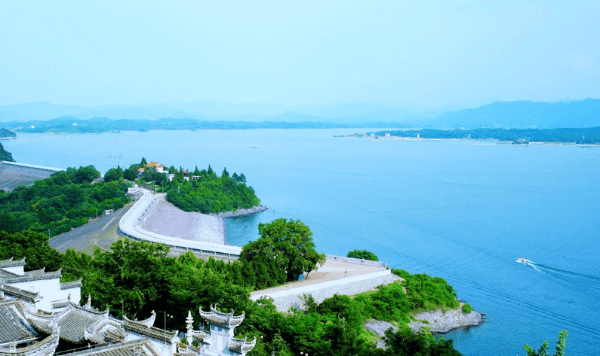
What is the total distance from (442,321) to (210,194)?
70.9ft

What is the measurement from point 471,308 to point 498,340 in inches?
79.5

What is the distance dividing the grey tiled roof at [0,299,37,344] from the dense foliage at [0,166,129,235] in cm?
1914

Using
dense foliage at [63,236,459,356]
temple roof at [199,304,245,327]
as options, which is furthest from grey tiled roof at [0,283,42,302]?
dense foliage at [63,236,459,356]

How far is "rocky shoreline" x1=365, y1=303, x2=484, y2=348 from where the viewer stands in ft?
53.4

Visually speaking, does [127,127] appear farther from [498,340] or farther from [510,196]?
[498,340]

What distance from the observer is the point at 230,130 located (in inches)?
7165

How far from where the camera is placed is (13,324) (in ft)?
19.7

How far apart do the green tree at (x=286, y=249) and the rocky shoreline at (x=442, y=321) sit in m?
2.53

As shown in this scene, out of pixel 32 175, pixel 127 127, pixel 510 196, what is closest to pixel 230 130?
pixel 127 127

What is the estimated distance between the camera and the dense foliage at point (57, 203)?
27.1 metres

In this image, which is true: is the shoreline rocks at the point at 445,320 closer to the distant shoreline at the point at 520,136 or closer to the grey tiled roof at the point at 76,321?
the grey tiled roof at the point at 76,321

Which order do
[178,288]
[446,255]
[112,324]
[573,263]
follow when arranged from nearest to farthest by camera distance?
[112,324], [178,288], [573,263], [446,255]

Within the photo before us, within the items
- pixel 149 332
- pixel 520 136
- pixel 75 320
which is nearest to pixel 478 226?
pixel 75 320

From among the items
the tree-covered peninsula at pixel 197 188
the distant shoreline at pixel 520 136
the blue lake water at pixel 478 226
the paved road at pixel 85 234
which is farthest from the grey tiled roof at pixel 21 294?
the distant shoreline at pixel 520 136
